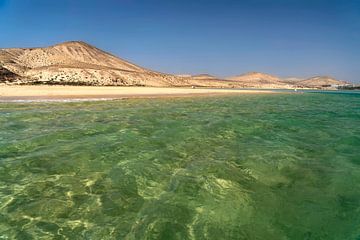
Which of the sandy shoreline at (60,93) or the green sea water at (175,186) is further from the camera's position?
the sandy shoreline at (60,93)

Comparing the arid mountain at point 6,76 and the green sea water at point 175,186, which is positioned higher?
the arid mountain at point 6,76

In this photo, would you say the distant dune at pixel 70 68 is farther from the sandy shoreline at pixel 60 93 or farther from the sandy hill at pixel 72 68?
the sandy shoreline at pixel 60 93

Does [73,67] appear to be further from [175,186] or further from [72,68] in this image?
[175,186]

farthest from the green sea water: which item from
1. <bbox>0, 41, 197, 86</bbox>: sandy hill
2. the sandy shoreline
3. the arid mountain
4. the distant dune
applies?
<bbox>0, 41, 197, 86</bbox>: sandy hill

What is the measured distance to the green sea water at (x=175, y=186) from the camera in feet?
17.5

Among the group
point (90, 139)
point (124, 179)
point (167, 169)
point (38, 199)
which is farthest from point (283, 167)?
point (90, 139)

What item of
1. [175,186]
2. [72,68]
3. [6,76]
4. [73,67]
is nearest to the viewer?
[175,186]

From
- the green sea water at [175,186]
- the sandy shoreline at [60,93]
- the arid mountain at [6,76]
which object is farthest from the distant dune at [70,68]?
the green sea water at [175,186]

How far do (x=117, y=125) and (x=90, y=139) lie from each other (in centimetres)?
394

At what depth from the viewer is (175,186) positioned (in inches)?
286

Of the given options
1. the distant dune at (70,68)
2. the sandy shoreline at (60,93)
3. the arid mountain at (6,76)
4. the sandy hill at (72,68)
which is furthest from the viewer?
the sandy hill at (72,68)

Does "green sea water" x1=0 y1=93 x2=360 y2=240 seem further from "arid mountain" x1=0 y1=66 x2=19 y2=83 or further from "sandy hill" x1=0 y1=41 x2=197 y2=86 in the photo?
"sandy hill" x1=0 y1=41 x2=197 y2=86

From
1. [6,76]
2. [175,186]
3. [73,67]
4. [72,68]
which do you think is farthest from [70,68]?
[175,186]

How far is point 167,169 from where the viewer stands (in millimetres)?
8555
